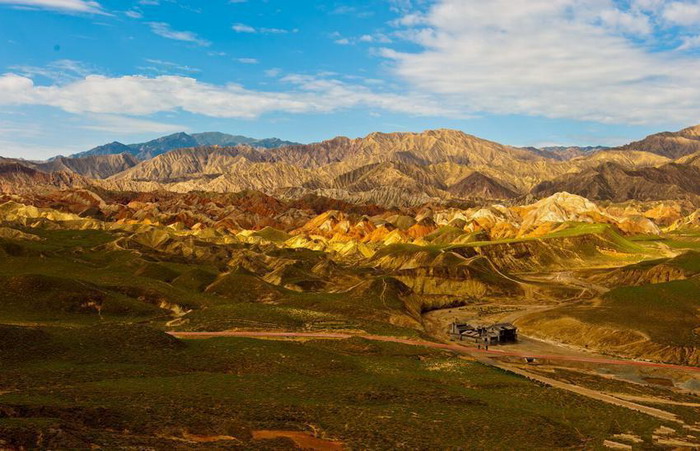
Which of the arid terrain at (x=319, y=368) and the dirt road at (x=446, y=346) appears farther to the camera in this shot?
the dirt road at (x=446, y=346)

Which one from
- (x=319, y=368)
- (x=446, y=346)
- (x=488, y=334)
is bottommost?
(x=488, y=334)

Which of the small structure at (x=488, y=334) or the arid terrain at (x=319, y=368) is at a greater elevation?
the arid terrain at (x=319, y=368)

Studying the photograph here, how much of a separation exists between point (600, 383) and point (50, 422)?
59944 millimetres

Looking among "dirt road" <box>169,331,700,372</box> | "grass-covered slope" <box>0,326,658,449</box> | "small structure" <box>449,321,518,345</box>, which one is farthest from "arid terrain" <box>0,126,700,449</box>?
"small structure" <box>449,321,518,345</box>

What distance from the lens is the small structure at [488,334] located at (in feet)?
333

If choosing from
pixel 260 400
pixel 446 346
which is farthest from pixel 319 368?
pixel 446 346

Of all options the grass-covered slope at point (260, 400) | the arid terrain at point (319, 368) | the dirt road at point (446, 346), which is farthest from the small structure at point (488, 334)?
the grass-covered slope at point (260, 400)

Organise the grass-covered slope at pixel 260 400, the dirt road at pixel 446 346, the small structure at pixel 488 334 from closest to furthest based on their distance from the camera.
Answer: the grass-covered slope at pixel 260 400, the dirt road at pixel 446 346, the small structure at pixel 488 334

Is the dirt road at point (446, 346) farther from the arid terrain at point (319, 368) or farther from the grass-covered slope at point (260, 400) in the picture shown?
the grass-covered slope at point (260, 400)

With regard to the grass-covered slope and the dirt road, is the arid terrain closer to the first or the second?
the grass-covered slope

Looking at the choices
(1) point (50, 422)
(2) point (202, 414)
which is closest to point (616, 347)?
(2) point (202, 414)

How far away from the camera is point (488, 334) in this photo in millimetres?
102188

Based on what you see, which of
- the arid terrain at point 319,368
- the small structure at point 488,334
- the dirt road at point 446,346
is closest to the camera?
the arid terrain at point 319,368

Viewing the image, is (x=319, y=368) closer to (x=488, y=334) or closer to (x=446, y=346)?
(x=446, y=346)
